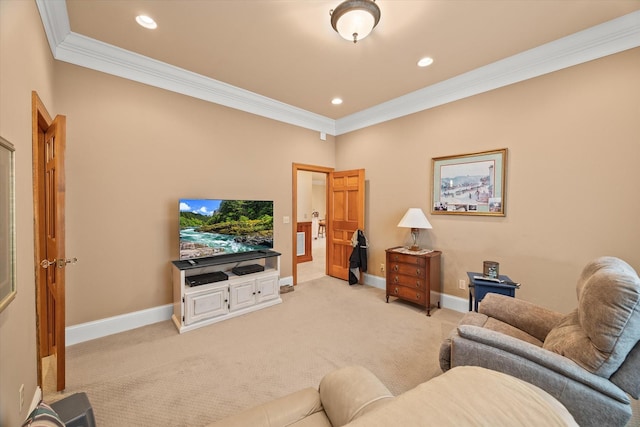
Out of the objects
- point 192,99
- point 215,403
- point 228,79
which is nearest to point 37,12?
point 192,99

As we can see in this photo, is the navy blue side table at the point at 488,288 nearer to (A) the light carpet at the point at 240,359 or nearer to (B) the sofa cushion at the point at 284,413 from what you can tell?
(A) the light carpet at the point at 240,359

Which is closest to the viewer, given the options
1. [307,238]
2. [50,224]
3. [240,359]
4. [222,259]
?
[50,224]

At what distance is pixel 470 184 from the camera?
3.23 metres

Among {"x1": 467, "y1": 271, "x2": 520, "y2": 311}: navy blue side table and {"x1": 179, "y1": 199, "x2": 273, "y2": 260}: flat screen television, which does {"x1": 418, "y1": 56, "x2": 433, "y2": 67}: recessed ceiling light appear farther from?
{"x1": 179, "y1": 199, "x2": 273, "y2": 260}: flat screen television

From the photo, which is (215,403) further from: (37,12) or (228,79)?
(228,79)

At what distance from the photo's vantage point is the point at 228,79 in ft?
10.7

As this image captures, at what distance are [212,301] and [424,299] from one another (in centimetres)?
262

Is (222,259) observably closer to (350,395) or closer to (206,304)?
(206,304)

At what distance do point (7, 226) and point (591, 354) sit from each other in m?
2.93

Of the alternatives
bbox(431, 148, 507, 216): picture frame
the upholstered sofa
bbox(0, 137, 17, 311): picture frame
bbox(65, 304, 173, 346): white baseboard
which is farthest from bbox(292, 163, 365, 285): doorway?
the upholstered sofa

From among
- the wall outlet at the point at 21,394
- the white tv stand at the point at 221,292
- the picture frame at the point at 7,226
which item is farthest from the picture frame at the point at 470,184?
the wall outlet at the point at 21,394

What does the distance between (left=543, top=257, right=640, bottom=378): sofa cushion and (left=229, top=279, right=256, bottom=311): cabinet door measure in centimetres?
296

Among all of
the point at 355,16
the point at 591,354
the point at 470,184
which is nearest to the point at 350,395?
the point at 591,354

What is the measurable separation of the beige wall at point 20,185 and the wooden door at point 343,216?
12.2 ft
